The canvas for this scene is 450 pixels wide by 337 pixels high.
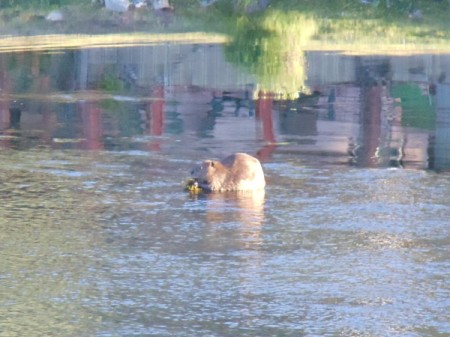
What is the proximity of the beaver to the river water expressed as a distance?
0.12m

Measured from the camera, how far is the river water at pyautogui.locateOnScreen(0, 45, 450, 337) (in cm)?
778

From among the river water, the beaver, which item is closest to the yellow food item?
the beaver

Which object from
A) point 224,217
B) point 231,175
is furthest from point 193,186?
point 224,217

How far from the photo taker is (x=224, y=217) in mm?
10500

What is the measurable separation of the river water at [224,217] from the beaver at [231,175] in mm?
117

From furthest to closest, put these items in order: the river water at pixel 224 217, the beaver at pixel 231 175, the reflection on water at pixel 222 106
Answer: the reflection on water at pixel 222 106 → the beaver at pixel 231 175 → the river water at pixel 224 217

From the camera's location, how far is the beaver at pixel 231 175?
11.5 m

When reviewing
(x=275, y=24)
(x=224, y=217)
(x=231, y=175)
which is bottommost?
(x=224, y=217)

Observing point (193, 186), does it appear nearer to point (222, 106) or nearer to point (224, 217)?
point (224, 217)

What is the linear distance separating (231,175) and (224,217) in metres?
1.06

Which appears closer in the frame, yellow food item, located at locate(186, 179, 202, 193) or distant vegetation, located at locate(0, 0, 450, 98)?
yellow food item, located at locate(186, 179, 202, 193)

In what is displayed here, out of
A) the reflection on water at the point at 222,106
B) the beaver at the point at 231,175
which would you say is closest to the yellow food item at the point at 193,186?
the beaver at the point at 231,175

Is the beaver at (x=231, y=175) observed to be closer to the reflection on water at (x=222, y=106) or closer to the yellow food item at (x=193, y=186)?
the yellow food item at (x=193, y=186)

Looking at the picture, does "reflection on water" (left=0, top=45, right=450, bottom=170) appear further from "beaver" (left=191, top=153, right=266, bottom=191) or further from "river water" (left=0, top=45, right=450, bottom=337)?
"beaver" (left=191, top=153, right=266, bottom=191)
